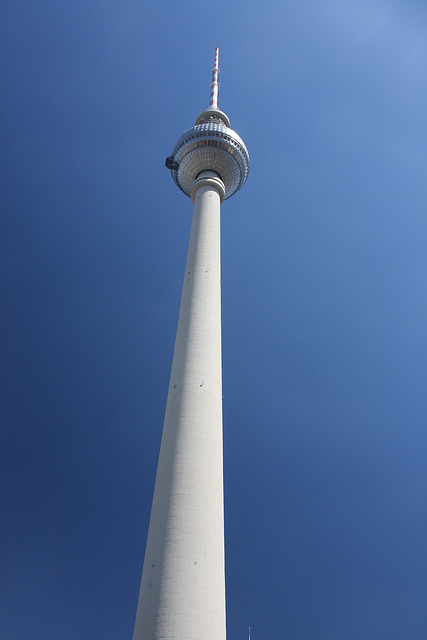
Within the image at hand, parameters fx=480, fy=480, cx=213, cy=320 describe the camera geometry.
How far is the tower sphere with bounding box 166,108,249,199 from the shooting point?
2339 inches

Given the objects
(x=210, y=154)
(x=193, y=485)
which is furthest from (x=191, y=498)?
(x=210, y=154)

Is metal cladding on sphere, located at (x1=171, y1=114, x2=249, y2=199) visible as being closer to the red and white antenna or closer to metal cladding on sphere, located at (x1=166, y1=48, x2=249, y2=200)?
metal cladding on sphere, located at (x1=166, y1=48, x2=249, y2=200)

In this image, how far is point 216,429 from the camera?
3616cm

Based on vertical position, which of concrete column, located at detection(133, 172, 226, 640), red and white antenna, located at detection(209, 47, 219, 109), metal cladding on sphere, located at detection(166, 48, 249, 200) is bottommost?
concrete column, located at detection(133, 172, 226, 640)

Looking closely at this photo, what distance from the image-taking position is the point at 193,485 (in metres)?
32.0

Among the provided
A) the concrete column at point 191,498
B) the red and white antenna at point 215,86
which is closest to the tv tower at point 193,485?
the concrete column at point 191,498

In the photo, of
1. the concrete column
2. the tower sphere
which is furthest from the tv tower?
the tower sphere

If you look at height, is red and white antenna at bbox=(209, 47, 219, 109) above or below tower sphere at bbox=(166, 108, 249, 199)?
above

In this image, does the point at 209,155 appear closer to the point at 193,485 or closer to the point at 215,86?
the point at 215,86

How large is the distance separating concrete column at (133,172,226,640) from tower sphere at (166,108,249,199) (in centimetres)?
1968

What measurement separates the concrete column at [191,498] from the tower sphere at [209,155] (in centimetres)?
1968

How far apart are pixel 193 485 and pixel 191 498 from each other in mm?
890

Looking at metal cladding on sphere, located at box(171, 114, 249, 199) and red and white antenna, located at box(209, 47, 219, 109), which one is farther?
red and white antenna, located at box(209, 47, 219, 109)

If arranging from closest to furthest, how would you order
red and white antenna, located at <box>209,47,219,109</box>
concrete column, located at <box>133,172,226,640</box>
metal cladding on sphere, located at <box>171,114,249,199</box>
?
concrete column, located at <box>133,172,226,640</box>
metal cladding on sphere, located at <box>171,114,249,199</box>
red and white antenna, located at <box>209,47,219,109</box>
